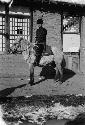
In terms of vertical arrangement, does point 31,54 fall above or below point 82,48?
below

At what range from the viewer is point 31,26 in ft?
62.0

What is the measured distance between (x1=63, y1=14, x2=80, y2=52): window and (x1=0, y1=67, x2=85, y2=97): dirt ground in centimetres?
259

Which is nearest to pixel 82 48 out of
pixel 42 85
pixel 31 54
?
pixel 42 85

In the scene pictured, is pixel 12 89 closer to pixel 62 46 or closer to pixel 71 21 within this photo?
pixel 62 46

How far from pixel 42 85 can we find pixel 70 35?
19.7ft

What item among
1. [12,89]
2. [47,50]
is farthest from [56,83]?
[47,50]

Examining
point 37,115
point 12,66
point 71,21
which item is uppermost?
point 71,21

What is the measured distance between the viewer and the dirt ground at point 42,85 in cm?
1403

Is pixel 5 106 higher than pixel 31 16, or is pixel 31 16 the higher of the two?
pixel 31 16

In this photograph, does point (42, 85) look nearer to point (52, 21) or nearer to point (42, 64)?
point (42, 64)

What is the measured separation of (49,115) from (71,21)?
1167 centimetres

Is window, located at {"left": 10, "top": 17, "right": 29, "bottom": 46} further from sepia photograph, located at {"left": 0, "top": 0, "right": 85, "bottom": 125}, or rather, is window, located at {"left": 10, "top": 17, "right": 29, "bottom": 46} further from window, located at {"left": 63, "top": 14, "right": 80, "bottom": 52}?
window, located at {"left": 63, "top": 14, "right": 80, "bottom": 52}

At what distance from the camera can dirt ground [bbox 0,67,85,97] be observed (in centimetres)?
1403

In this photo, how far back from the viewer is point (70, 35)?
66.8 ft
